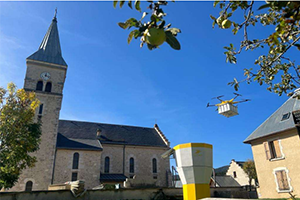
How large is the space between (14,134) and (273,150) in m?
20.8

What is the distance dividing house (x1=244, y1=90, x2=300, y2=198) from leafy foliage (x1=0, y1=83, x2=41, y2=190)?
19332 mm

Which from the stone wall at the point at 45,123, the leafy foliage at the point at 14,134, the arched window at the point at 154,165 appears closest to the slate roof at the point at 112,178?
the arched window at the point at 154,165

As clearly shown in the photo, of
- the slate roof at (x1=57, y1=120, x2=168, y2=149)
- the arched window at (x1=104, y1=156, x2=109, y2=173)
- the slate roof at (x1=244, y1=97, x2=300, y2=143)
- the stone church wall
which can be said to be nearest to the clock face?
the slate roof at (x1=57, y1=120, x2=168, y2=149)

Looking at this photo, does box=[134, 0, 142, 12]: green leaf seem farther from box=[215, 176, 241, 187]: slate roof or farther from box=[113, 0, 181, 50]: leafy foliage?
box=[215, 176, 241, 187]: slate roof

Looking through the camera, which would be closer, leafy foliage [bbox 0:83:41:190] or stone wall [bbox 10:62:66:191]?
leafy foliage [bbox 0:83:41:190]

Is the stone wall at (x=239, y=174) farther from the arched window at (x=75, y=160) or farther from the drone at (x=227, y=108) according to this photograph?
the drone at (x=227, y=108)

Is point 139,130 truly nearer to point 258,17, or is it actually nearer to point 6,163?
point 6,163

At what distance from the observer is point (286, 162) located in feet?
59.6

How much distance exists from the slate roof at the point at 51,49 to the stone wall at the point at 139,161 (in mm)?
14212

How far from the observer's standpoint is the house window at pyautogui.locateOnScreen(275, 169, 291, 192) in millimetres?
17703

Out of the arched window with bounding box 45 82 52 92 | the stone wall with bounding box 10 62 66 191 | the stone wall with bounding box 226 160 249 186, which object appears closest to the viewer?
the stone wall with bounding box 10 62 66 191

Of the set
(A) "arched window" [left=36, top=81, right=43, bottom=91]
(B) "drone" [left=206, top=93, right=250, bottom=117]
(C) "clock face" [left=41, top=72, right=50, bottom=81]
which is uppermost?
(C) "clock face" [left=41, top=72, right=50, bottom=81]

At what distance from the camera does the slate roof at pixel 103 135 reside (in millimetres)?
28987

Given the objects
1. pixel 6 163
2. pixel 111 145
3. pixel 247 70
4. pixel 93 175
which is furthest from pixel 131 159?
pixel 247 70
